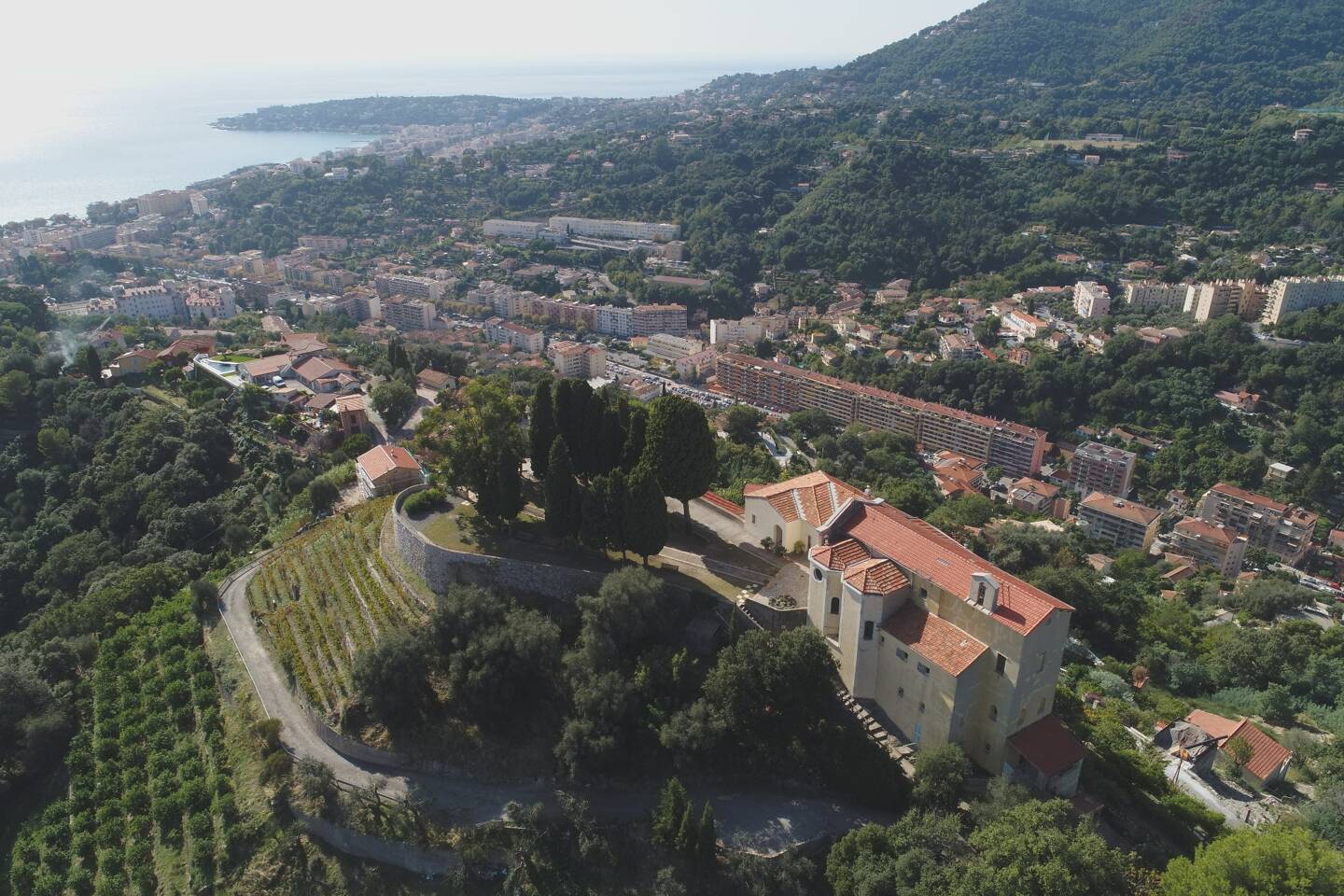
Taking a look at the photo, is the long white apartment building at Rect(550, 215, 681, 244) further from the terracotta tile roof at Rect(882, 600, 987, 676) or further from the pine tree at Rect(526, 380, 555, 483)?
the terracotta tile roof at Rect(882, 600, 987, 676)

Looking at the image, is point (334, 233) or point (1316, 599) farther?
point (334, 233)

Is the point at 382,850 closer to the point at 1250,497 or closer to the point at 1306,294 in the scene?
the point at 1250,497

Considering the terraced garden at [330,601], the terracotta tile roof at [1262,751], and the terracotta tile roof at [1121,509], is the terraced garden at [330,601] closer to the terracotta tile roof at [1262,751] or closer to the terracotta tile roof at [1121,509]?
the terracotta tile roof at [1262,751]

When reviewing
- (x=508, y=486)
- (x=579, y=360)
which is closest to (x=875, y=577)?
(x=508, y=486)

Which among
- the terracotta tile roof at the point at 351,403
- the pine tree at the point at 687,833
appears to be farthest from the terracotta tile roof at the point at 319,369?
the pine tree at the point at 687,833

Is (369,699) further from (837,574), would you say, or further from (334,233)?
(334,233)

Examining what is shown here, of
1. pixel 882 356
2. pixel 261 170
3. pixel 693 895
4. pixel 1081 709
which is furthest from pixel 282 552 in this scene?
pixel 261 170

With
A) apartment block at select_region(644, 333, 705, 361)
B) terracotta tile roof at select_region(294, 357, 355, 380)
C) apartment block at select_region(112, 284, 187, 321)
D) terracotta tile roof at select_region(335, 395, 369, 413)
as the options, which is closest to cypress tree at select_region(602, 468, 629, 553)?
terracotta tile roof at select_region(335, 395, 369, 413)
